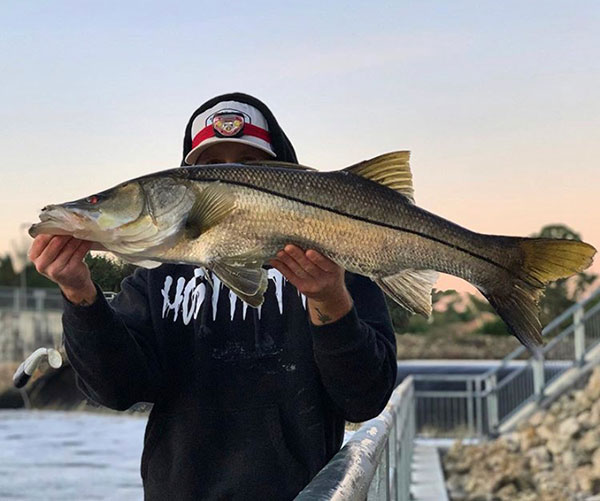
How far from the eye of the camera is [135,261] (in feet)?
7.54

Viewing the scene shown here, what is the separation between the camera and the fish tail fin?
2.38 m

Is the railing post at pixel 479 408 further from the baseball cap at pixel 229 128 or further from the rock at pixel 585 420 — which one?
the baseball cap at pixel 229 128

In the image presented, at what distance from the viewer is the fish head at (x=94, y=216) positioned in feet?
7.48

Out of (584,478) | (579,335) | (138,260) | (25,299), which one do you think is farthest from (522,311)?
(25,299)

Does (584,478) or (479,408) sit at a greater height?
(479,408)

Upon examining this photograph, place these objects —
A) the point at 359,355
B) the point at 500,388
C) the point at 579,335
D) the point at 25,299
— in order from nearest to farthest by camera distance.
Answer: the point at 359,355 < the point at 500,388 < the point at 579,335 < the point at 25,299

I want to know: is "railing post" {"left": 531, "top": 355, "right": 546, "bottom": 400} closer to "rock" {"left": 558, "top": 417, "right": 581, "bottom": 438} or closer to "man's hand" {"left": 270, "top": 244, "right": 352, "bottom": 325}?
"rock" {"left": 558, "top": 417, "right": 581, "bottom": 438}

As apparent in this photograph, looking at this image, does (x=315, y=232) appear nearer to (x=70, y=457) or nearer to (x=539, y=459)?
(x=539, y=459)

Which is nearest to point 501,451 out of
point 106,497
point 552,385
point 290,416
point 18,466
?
point 552,385

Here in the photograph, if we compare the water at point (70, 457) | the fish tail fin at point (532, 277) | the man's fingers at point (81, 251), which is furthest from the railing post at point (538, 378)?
the man's fingers at point (81, 251)

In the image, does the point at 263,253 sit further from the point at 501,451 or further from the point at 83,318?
the point at 501,451

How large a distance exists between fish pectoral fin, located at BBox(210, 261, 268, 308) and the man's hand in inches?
4.0

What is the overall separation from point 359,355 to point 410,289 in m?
0.44

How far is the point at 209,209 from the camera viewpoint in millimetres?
2273
